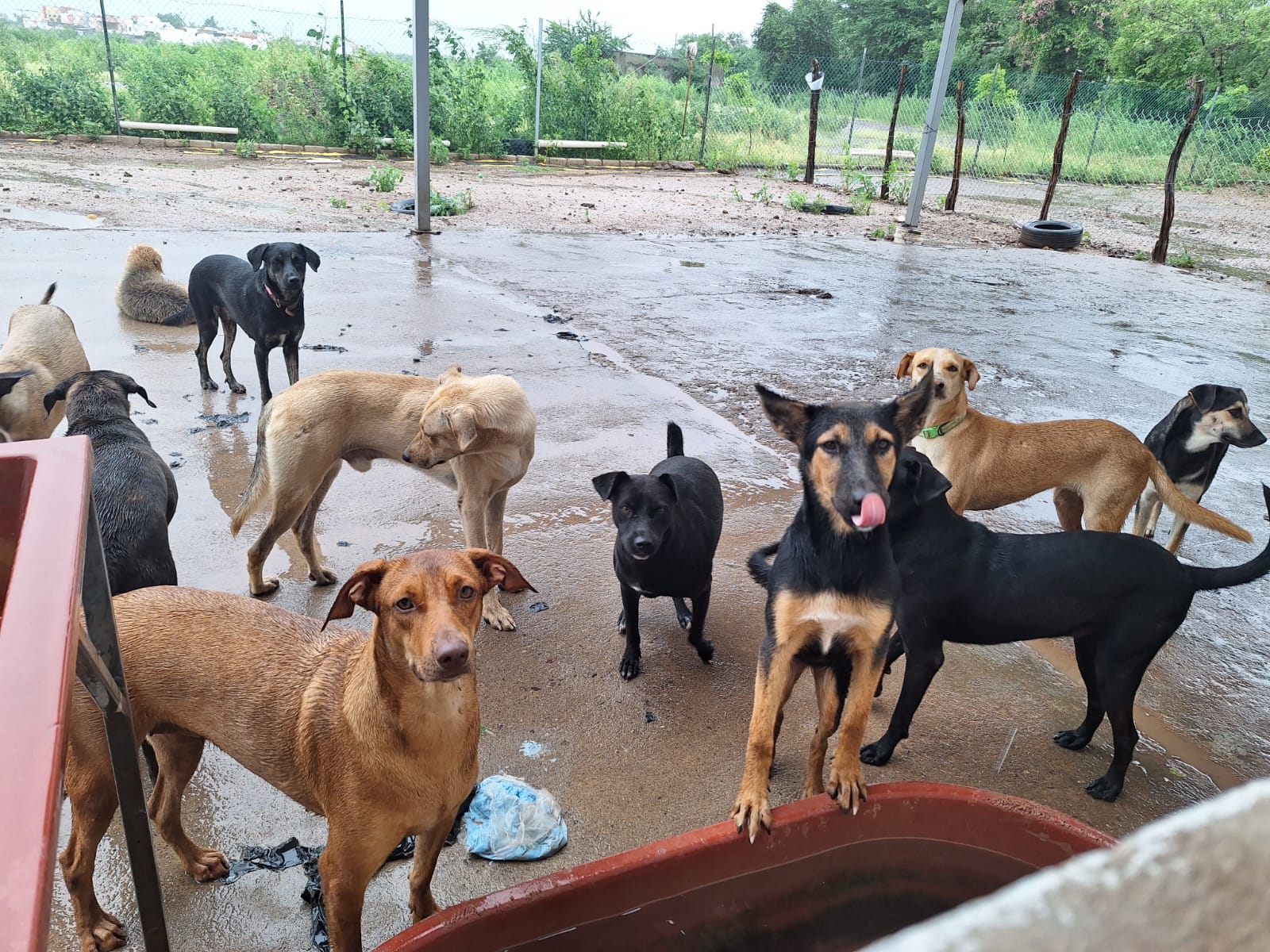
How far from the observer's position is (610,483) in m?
4.21

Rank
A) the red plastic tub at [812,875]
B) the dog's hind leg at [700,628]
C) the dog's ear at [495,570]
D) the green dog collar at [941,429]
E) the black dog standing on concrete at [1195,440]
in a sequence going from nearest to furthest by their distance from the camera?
the red plastic tub at [812,875]
the dog's ear at [495,570]
the dog's hind leg at [700,628]
the green dog collar at [941,429]
the black dog standing on concrete at [1195,440]

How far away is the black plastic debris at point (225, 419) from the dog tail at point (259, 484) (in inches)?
83.4

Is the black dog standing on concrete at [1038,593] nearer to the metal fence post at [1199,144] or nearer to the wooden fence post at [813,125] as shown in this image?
A: the wooden fence post at [813,125]

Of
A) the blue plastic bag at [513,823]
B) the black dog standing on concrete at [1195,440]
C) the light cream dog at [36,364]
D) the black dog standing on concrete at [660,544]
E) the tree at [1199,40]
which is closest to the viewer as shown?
the blue plastic bag at [513,823]

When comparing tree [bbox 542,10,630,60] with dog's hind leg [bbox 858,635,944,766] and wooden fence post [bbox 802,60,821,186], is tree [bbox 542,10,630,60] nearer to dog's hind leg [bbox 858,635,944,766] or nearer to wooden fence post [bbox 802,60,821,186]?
wooden fence post [bbox 802,60,821,186]

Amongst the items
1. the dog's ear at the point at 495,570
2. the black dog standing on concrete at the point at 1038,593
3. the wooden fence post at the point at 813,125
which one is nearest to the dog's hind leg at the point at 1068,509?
the black dog standing on concrete at the point at 1038,593

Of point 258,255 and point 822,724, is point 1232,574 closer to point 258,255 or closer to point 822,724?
point 822,724

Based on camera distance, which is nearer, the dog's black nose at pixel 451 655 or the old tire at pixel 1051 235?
the dog's black nose at pixel 451 655

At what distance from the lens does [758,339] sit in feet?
31.3

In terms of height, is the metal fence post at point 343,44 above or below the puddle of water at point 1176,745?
above

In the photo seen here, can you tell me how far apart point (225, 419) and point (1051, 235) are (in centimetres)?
1521

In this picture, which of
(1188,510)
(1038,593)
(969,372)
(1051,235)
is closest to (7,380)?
(1038,593)

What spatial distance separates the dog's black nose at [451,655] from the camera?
94.8 inches

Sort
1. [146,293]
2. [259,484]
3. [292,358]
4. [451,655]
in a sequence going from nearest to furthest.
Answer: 1. [451,655]
2. [259,484]
3. [292,358]
4. [146,293]
